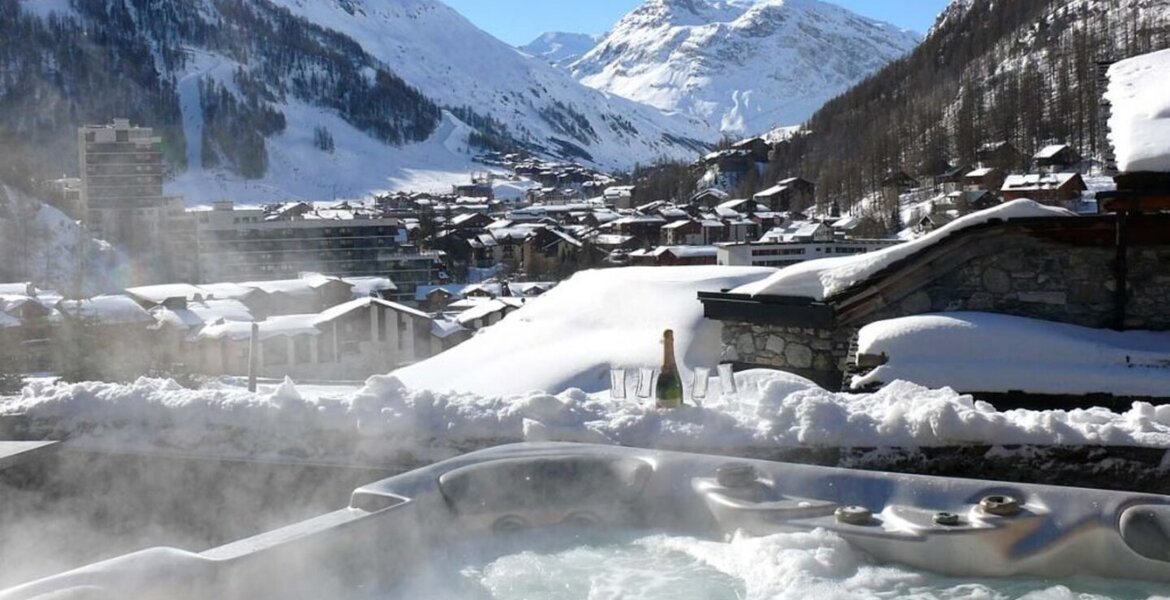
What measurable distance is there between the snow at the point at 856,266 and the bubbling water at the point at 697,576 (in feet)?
9.29

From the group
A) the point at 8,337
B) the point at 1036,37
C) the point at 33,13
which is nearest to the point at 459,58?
the point at 33,13

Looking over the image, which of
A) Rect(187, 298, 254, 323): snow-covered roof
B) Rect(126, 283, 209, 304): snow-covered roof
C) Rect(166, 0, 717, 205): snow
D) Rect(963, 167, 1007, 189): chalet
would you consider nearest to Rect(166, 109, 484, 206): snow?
Rect(166, 0, 717, 205): snow

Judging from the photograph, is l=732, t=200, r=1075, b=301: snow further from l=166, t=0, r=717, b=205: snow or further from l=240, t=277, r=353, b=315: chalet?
l=166, t=0, r=717, b=205: snow

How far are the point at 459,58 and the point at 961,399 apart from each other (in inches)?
6631

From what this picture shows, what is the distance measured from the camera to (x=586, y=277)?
9469 mm

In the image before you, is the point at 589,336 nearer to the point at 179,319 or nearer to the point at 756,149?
the point at 179,319

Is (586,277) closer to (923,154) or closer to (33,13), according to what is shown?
(923,154)

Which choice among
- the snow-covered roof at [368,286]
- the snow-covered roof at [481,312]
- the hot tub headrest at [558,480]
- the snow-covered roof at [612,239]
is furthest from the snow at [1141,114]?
the snow-covered roof at [612,239]

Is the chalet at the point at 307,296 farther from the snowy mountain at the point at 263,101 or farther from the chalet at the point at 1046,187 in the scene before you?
the snowy mountain at the point at 263,101

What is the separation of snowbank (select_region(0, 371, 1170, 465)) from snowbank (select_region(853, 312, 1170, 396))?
1.35 metres

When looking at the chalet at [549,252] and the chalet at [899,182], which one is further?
the chalet at [549,252]

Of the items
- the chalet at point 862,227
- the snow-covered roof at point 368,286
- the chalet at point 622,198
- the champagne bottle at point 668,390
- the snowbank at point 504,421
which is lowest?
the snowbank at point 504,421

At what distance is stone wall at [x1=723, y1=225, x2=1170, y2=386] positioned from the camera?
5.06 metres

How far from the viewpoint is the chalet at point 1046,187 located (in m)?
27.7
